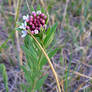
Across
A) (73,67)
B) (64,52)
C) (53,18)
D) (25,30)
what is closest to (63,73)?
(73,67)

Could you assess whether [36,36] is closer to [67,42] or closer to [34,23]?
→ [34,23]

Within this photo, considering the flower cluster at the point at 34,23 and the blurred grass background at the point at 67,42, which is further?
the blurred grass background at the point at 67,42

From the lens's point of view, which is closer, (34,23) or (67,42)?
(34,23)

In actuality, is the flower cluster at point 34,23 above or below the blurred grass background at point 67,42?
above

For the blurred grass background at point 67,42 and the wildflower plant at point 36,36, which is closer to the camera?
the wildflower plant at point 36,36

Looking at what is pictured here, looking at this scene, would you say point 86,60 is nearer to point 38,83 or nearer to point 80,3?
point 38,83

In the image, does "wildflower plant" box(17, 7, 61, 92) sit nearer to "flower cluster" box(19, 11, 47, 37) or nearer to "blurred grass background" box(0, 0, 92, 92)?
"flower cluster" box(19, 11, 47, 37)

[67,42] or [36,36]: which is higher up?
[36,36]

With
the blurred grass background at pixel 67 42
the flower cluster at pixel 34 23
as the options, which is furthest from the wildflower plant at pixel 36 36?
the blurred grass background at pixel 67 42

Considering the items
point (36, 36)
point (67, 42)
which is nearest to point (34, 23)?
point (36, 36)

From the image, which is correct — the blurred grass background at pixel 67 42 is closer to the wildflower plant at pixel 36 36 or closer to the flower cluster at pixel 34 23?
the wildflower plant at pixel 36 36

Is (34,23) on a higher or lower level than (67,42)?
higher
